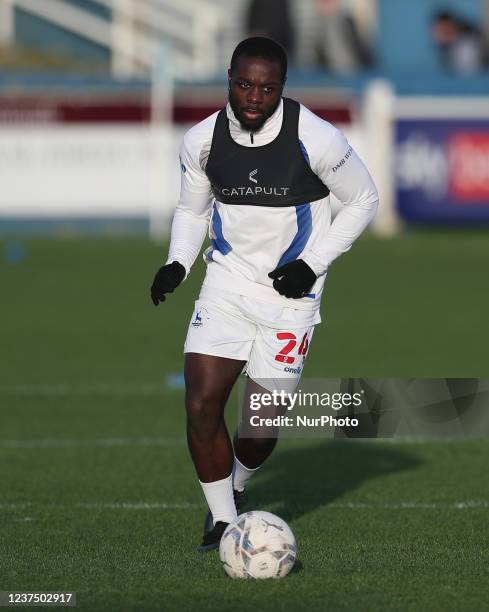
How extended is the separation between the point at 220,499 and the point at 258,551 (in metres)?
0.74

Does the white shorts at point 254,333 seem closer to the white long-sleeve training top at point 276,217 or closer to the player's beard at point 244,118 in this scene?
the white long-sleeve training top at point 276,217

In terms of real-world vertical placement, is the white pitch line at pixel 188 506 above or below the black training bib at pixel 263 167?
below

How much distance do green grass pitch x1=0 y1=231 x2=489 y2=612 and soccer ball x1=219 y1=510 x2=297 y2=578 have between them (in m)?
0.07

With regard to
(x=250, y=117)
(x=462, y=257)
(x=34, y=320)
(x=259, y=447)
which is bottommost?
(x=462, y=257)

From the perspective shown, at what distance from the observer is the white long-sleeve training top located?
6.72m

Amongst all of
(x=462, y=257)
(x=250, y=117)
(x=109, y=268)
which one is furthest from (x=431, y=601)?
(x=462, y=257)

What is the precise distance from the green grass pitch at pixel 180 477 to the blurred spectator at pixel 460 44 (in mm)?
11306

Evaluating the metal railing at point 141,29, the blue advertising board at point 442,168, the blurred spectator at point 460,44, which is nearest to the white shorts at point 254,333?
the blue advertising board at point 442,168

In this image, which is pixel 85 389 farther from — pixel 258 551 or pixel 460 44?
pixel 460 44

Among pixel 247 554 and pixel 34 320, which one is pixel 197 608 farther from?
pixel 34 320

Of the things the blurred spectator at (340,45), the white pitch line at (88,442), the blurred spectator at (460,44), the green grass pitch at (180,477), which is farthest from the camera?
the blurred spectator at (460,44)

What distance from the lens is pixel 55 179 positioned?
25.2 metres

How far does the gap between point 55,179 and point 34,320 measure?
9000 mm

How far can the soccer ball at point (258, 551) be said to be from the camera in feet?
20.2
